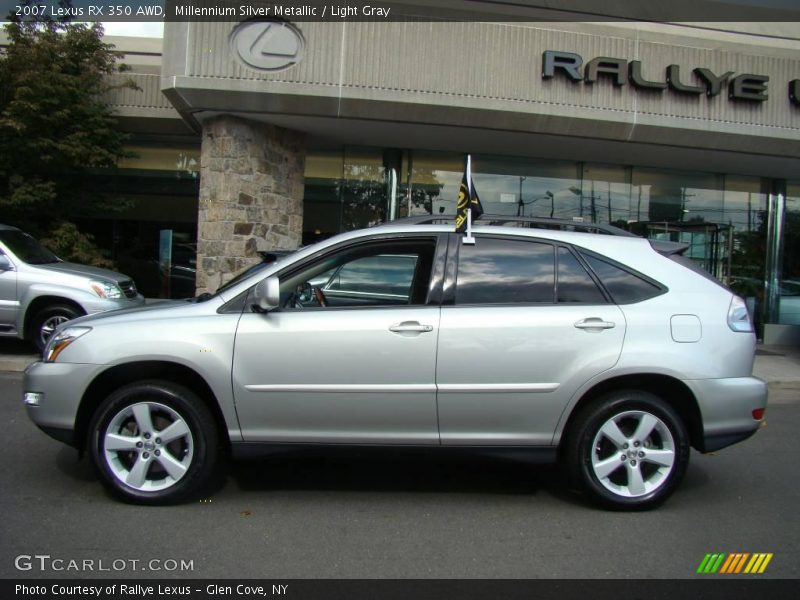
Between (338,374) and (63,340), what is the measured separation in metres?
1.76

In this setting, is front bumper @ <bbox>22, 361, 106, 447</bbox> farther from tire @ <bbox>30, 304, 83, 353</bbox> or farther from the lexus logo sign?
the lexus logo sign

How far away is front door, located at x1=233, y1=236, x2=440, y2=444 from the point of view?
12.9 feet

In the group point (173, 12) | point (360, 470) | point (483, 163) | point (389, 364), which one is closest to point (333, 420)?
point (389, 364)

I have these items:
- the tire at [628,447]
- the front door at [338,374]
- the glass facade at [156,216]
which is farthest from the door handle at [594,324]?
the glass facade at [156,216]

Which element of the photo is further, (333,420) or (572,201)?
(572,201)

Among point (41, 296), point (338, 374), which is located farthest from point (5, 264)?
point (338, 374)

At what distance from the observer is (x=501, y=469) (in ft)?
16.4

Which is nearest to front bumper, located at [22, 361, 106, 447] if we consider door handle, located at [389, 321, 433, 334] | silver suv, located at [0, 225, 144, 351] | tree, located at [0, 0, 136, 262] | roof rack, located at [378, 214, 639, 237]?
door handle, located at [389, 321, 433, 334]

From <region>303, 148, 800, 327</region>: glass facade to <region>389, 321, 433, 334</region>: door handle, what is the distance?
893 centimetres

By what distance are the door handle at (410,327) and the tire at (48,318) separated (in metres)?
6.35

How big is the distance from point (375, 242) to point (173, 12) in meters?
7.57
